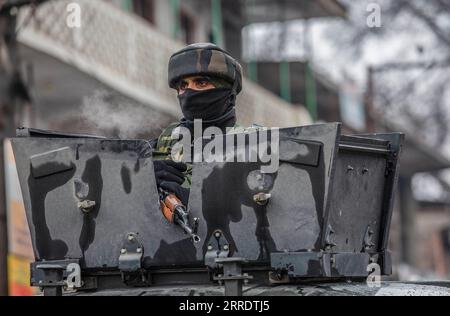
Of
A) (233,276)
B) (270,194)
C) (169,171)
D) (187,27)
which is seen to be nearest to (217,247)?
(270,194)

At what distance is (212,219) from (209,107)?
880 mm

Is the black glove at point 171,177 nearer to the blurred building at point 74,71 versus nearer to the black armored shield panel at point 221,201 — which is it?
the black armored shield panel at point 221,201

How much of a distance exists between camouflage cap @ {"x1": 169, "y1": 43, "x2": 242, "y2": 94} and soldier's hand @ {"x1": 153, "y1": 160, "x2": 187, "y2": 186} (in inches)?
19.6

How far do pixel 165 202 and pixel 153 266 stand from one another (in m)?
0.29

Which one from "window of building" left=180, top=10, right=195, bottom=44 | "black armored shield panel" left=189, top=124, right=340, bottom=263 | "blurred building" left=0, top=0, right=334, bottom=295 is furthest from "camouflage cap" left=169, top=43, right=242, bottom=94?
"window of building" left=180, top=10, right=195, bottom=44

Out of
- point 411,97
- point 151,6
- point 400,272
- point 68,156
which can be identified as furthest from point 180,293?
point 411,97

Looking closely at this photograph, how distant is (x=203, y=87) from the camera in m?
6.16

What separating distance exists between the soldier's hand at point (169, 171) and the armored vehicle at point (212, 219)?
20cm

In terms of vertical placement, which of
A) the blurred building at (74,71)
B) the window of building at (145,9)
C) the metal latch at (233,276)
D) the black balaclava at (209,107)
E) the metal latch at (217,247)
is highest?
the window of building at (145,9)

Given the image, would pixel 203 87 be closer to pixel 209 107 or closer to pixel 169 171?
pixel 209 107

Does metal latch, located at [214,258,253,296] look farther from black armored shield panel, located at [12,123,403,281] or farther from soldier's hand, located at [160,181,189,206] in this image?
soldier's hand, located at [160,181,189,206]

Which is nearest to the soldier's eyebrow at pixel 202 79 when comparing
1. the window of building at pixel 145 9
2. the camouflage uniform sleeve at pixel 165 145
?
the camouflage uniform sleeve at pixel 165 145

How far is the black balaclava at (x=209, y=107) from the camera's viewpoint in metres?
6.15

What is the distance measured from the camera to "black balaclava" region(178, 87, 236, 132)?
6.15 meters
